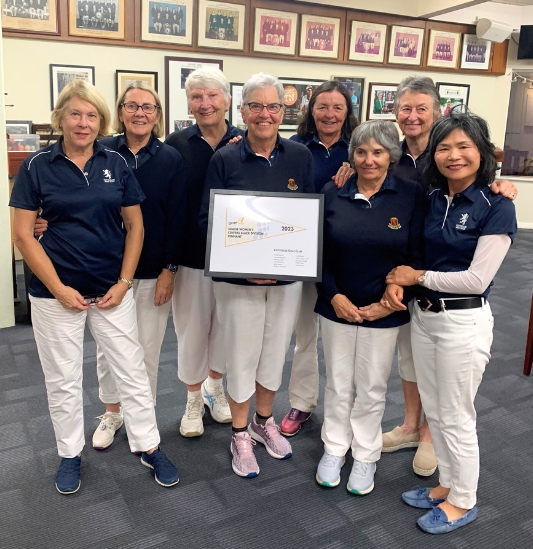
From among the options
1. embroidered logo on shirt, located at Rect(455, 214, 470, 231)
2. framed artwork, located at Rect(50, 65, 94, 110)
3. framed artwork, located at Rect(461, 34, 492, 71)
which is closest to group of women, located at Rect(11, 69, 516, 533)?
embroidered logo on shirt, located at Rect(455, 214, 470, 231)

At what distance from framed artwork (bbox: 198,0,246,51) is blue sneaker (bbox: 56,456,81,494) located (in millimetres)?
4694

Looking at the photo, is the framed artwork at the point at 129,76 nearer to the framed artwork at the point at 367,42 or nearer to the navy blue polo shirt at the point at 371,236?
the framed artwork at the point at 367,42

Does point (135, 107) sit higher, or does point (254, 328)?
point (135, 107)

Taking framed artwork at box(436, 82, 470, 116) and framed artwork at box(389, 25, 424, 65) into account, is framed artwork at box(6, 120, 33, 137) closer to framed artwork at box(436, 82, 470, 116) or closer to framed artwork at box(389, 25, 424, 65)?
framed artwork at box(389, 25, 424, 65)

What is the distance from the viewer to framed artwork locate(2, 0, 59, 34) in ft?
15.7

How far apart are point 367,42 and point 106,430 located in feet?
18.8

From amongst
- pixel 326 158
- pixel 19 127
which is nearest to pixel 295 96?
pixel 19 127

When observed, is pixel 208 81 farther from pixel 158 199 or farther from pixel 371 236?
pixel 371 236

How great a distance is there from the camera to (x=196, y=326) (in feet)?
8.35

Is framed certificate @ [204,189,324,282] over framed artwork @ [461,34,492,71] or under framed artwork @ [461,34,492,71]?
under

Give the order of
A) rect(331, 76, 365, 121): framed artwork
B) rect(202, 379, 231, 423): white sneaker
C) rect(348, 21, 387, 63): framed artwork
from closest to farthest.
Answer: rect(202, 379, 231, 423): white sneaker < rect(348, 21, 387, 63): framed artwork < rect(331, 76, 365, 121): framed artwork

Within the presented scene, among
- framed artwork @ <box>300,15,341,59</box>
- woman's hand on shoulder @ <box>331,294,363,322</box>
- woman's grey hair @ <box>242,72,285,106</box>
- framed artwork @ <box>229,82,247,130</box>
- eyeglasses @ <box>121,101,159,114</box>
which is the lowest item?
woman's hand on shoulder @ <box>331,294,363,322</box>

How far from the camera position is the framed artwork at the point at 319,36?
6109 mm

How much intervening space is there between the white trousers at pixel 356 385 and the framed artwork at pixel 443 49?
6015 mm
